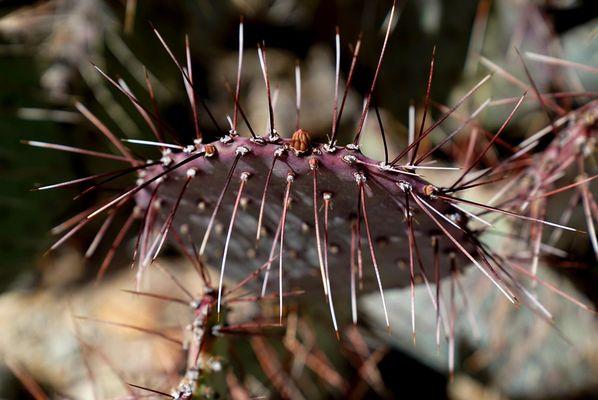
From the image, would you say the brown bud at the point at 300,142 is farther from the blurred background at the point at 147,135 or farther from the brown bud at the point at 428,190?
the blurred background at the point at 147,135

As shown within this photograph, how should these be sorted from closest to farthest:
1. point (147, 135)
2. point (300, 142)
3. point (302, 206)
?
point (300, 142), point (302, 206), point (147, 135)

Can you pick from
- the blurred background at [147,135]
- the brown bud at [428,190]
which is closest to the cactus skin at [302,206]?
the brown bud at [428,190]

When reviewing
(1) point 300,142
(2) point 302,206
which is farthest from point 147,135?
(1) point 300,142

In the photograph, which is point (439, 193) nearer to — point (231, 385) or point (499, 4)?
point (231, 385)

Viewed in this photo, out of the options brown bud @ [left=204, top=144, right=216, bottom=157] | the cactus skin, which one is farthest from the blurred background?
brown bud @ [left=204, top=144, right=216, bottom=157]

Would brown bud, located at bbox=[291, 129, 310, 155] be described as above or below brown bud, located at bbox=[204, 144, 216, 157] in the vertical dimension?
below

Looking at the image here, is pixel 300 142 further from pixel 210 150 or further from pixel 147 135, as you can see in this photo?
pixel 147 135

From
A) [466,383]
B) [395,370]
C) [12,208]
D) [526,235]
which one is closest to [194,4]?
[12,208]

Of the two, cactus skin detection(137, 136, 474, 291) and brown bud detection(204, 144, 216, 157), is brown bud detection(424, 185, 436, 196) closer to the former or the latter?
cactus skin detection(137, 136, 474, 291)

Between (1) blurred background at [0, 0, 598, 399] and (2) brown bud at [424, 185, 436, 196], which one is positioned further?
(1) blurred background at [0, 0, 598, 399]
